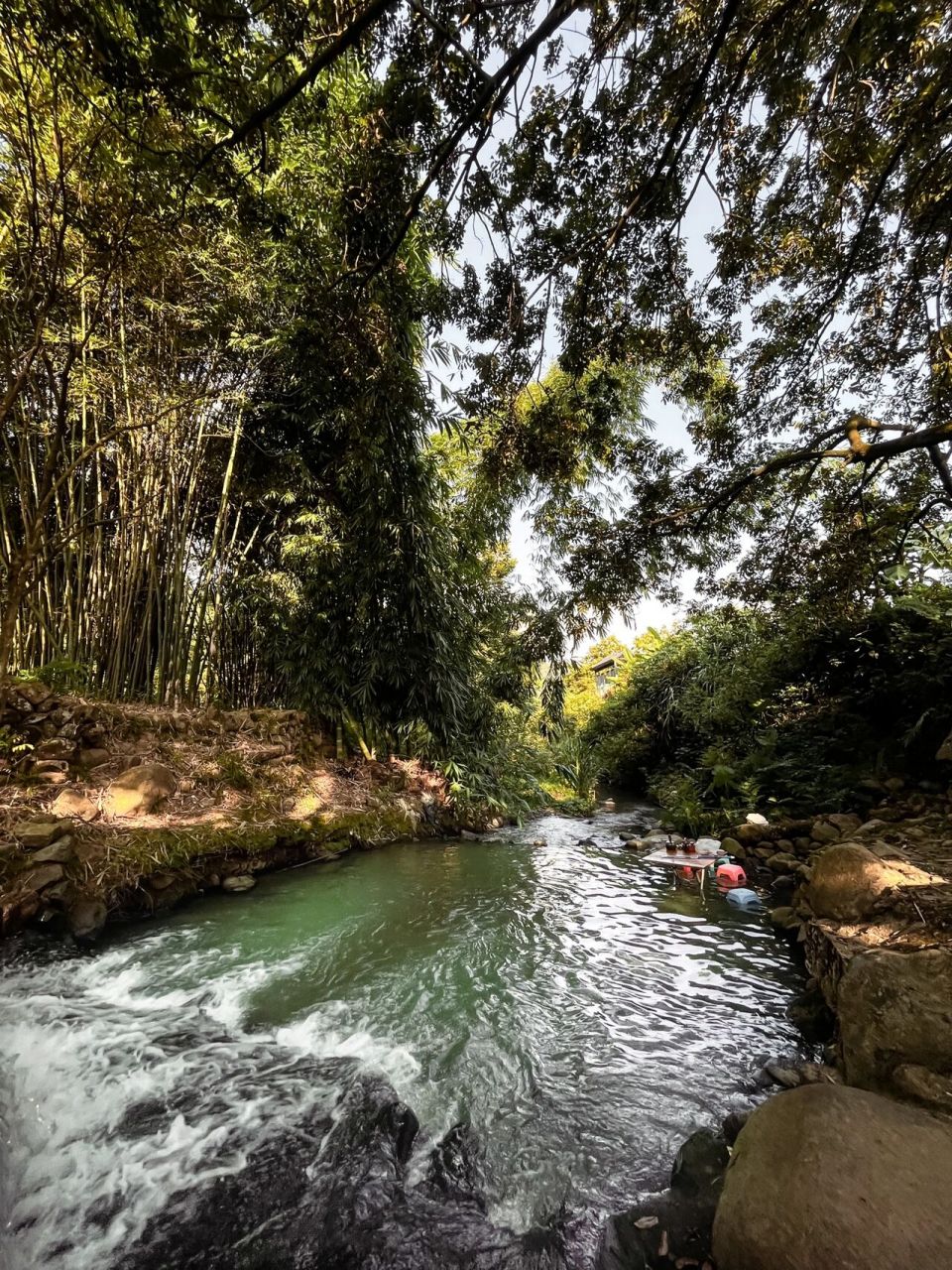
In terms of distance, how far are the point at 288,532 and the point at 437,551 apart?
1.71 m

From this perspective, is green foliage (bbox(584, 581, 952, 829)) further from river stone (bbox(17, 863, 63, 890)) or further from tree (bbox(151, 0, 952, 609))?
river stone (bbox(17, 863, 63, 890))

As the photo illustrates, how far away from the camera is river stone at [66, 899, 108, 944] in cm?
262

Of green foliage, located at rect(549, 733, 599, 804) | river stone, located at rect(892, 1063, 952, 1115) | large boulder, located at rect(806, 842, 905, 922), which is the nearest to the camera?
river stone, located at rect(892, 1063, 952, 1115)

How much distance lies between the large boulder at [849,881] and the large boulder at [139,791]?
4.15 meters

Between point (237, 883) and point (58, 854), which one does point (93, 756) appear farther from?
point (237, 883)

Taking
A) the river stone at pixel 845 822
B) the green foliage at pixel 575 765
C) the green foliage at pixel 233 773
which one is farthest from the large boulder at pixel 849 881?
the green foliage at pixel 575 765

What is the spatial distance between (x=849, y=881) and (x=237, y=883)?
3708mm

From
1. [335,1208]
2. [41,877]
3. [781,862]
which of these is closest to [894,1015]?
[335,1208]

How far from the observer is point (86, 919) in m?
2.67

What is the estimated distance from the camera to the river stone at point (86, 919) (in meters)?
2.62

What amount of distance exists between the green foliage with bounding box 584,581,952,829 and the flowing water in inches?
82.4

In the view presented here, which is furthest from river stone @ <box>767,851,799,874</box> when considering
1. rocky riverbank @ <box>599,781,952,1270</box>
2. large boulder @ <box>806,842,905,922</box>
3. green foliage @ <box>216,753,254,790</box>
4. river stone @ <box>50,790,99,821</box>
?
river stone @ <box>50,790,99,821</box>

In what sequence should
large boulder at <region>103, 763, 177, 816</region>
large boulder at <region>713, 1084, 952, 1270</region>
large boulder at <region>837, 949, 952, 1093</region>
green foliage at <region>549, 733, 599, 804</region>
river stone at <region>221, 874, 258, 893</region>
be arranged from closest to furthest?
large boulder at <region>713, 1084, 952, 1270</region>
large boulder at <region>837, 949, 952, 1093</region>
large boulder at <region>103, 763, 177, 816</region>
river stone at <region>221, 874, 258, 893</region>
green foliage at <region>549, 733, 599, 804</region>

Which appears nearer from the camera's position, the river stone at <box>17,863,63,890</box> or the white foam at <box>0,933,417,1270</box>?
the white foam at <box>0,933,417,1270</box>
